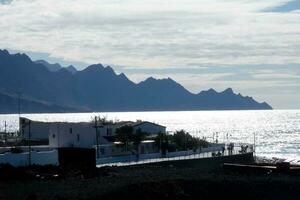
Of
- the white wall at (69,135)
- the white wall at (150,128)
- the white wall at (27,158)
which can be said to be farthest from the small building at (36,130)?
the white wall at (27,158)

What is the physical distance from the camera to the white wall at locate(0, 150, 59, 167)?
5972cm

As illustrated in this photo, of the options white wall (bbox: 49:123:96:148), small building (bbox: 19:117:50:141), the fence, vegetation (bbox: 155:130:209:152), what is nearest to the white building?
white wall (bbox: 49:123:96:148)

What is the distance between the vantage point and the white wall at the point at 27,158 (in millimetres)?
59719

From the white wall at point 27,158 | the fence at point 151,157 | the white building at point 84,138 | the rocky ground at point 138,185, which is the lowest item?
the rocky ground at point 138,185

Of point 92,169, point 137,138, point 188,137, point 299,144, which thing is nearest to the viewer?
point 92,169

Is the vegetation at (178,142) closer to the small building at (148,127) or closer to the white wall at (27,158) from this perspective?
the small building at (148,127)

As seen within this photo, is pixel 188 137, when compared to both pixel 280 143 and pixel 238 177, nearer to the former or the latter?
pixel 238 177

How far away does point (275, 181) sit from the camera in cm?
5538

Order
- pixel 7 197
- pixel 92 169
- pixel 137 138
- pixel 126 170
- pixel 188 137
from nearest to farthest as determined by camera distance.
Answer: pixel 7 197 → pixel 92 169 → pixel 126 170 → pixel 137 138 → pixel 188 137

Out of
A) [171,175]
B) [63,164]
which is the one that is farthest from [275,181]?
[63,164]

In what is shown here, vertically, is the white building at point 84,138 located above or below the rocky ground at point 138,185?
above

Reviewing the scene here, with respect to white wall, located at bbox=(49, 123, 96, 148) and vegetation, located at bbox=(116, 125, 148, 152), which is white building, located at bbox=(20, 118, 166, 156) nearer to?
white wall, located at bbox=(49, 123, 96, 148)

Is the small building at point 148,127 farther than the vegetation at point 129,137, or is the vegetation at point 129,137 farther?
the small building at point 148,127

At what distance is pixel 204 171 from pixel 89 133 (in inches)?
871
